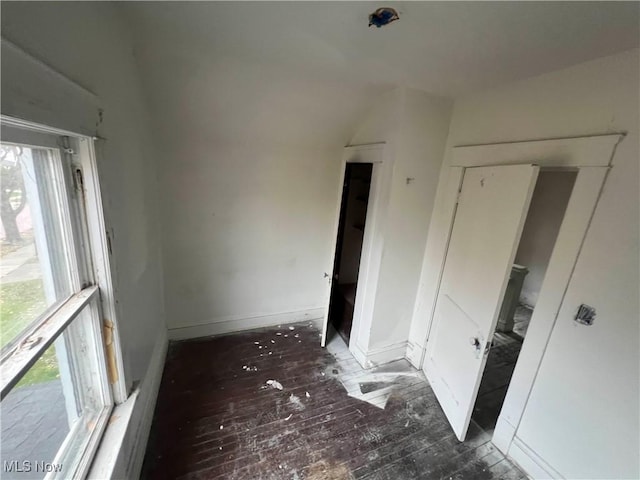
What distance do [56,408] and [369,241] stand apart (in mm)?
2069

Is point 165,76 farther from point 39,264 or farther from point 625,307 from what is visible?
point 625,307

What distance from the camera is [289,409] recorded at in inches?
76.2

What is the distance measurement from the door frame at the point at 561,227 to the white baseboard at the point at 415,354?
2.43 ft

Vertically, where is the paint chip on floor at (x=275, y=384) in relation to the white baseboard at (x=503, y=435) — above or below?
below

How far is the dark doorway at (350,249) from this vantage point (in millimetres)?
2861

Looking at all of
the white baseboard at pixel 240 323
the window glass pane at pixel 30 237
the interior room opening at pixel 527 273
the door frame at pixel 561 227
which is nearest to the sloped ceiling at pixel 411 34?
the door frame at pixel 561 227

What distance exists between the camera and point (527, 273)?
10.2ft

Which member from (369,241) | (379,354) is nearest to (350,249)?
(369,241)

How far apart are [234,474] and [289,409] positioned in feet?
1.70

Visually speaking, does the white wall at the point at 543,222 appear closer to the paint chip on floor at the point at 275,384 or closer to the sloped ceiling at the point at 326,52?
the sloped ceiling at the point at 326,52

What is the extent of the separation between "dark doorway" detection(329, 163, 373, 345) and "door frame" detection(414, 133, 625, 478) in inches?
43.1

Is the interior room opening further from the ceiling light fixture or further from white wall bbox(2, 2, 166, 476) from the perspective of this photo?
white wall bbox(2, 2, 166, 476)

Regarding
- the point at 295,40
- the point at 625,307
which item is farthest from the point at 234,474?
the point at 295,40

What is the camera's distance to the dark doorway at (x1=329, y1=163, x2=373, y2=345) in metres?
2.86
